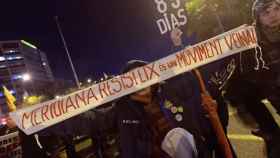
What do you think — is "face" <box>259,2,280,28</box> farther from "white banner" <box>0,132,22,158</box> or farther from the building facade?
the building facade

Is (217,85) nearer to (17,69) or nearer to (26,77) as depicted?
(26,77)

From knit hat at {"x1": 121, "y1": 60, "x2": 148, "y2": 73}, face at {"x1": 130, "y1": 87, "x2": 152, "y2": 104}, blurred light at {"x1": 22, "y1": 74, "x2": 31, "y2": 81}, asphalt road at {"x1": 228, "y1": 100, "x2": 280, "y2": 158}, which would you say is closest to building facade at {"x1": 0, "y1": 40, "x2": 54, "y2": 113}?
blurred light at {"x1": 22, "y1": 74, "x2": 31, "y2": 81}

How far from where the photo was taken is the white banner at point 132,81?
11.4 feet

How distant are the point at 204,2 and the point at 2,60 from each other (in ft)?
Result: 369

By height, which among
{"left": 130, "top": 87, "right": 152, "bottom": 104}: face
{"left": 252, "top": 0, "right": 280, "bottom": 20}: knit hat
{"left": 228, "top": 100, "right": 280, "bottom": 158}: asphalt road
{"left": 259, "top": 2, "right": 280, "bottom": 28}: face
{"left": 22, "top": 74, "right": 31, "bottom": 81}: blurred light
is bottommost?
{"left": 228, "top": 100, "right": 280, "bottom": 158}: asphalt road

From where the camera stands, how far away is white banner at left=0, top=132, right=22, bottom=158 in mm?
5984

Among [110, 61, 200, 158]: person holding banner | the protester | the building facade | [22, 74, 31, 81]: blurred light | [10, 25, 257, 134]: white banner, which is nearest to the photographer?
[110, 61, 200, 158]: person holding banner

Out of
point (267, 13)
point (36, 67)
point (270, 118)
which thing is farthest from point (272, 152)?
point (36, 67)

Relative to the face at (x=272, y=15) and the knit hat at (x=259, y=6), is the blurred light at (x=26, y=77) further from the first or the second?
the face at (x=272, y=15)

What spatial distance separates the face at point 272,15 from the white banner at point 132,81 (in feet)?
0.72

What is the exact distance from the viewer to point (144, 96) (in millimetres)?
3537

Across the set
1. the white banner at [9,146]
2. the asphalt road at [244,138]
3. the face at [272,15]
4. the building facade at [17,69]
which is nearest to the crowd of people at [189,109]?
the face at [272,15]

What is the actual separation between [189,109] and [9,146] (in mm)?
3932

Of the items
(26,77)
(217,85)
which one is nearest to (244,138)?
(217,85)
